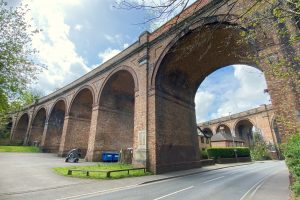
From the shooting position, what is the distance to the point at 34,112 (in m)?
31.0

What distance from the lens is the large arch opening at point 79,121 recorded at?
70.2ft

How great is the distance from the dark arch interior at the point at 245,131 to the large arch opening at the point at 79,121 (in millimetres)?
37663

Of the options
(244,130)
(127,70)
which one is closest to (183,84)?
(127,70)

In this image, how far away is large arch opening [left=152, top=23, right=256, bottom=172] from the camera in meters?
11.8

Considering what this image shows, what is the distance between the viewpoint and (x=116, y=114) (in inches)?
765

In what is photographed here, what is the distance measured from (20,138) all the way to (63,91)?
19.6m

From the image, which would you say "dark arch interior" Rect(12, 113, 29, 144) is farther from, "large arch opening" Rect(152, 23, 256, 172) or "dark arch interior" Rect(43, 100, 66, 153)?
"large arch opening" Rect(152, 23, 256, 172)

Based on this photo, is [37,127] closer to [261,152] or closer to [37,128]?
[37,128]

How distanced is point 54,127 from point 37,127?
698 centimetres

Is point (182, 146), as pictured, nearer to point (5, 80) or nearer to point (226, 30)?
point (226, 30)

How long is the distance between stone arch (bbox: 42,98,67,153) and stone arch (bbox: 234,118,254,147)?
3880 cm

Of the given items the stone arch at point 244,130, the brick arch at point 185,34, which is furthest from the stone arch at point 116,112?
the stone arch at point 244,130

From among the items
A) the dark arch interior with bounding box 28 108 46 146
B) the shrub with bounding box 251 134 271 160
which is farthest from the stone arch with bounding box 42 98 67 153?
the shrub with bounding box 251 134 271 160

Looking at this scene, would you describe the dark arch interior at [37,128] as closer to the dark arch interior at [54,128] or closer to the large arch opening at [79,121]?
the dark arch interior at [54,128]
